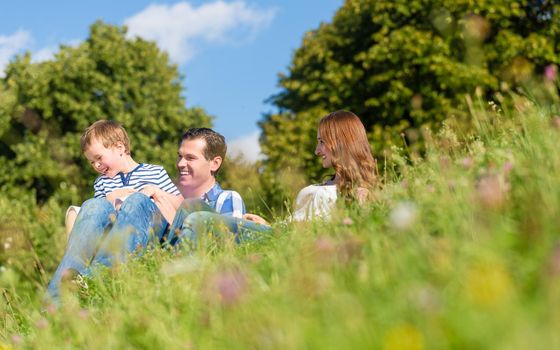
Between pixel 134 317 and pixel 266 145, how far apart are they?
2184 cm

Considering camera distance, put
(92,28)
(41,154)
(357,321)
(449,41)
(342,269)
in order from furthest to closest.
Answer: (92,28)
(41,154)
(449,41)
(342,269)
(357,321)

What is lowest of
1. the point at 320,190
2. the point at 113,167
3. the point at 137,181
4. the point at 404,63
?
the point at 320,190

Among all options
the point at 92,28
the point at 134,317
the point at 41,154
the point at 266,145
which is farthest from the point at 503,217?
the point at 92,28

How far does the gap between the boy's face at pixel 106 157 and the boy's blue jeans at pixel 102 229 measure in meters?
0.67

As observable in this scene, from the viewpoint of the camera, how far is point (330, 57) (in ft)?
85.9

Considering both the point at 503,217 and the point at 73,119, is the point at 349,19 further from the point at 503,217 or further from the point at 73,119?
the point at 503,217

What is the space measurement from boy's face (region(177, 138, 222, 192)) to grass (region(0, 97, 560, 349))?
2.41 metres

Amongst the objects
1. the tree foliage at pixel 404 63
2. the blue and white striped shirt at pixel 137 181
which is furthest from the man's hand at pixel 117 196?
the tree foliage at pixel 404 63

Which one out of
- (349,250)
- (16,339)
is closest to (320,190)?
(16,339)

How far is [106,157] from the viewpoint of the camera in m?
6.28

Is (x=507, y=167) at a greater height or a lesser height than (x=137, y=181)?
lesser

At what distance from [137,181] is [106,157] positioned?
1.05 feet

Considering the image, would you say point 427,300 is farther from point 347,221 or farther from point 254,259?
point 254,259

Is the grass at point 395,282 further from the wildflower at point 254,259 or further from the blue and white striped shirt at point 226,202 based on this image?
the blue and white striped shirt at point 226,202
